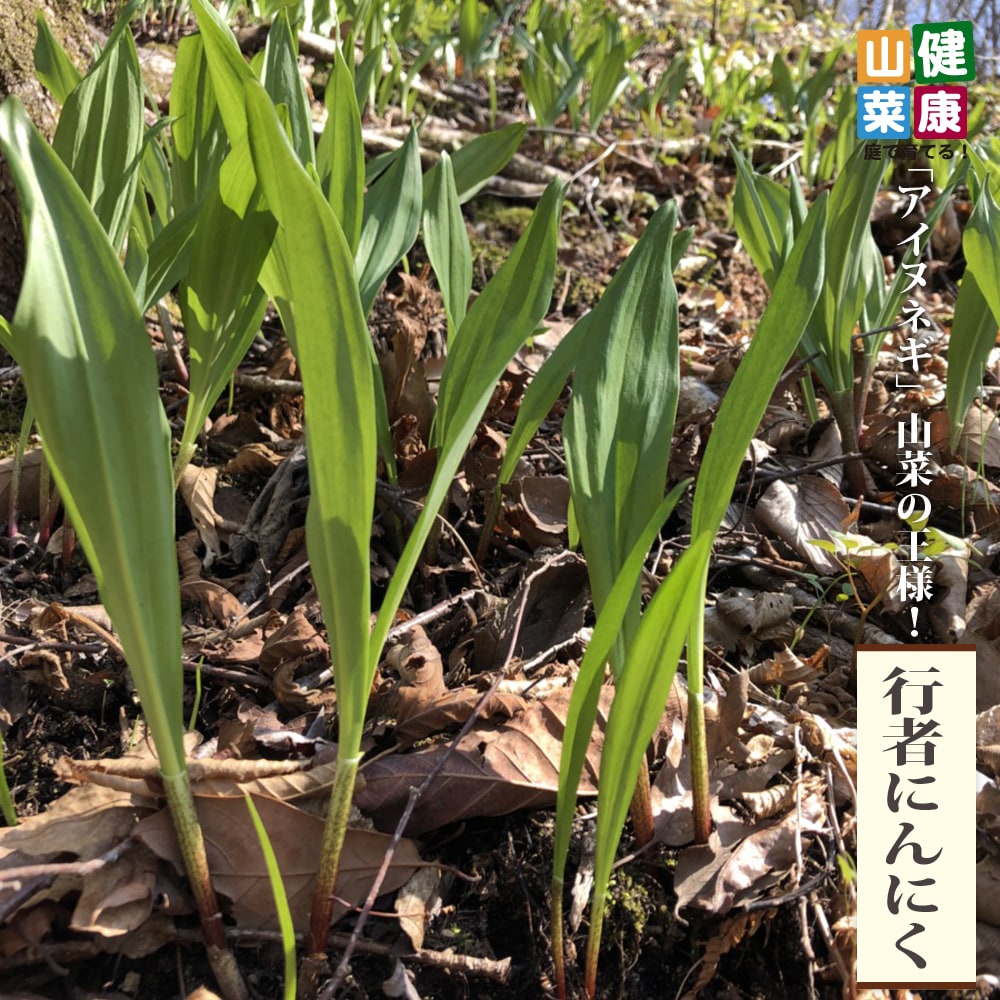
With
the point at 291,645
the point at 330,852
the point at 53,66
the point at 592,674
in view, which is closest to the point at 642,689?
the point at 592,674

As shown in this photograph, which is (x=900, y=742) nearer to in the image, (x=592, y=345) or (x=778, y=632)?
(x=778, y=632)

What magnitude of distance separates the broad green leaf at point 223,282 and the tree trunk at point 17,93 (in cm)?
61

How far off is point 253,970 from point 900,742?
0.74m

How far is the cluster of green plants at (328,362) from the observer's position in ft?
2.20

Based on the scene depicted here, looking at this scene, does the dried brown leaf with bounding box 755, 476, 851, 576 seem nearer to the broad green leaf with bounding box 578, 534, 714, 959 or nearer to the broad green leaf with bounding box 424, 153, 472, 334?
the broad green leaf with bounding box 424, 153, 472, 334

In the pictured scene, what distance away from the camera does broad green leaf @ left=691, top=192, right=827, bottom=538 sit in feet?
2.88

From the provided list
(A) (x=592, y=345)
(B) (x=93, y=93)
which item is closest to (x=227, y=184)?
(B) (x=93, y=93)

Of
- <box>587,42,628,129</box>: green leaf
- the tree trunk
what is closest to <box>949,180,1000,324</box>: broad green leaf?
the tree trunk

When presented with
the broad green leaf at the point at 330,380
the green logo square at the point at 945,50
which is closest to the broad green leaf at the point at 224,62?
the broad green leaf at the point at 330,380

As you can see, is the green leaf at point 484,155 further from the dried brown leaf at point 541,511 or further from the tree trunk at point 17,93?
the tree trunk at point 17,93

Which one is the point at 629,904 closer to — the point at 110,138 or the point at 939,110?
the point at 110,138

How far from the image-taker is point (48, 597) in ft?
4.51

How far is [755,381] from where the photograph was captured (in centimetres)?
89

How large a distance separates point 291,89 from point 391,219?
0.76 ft
